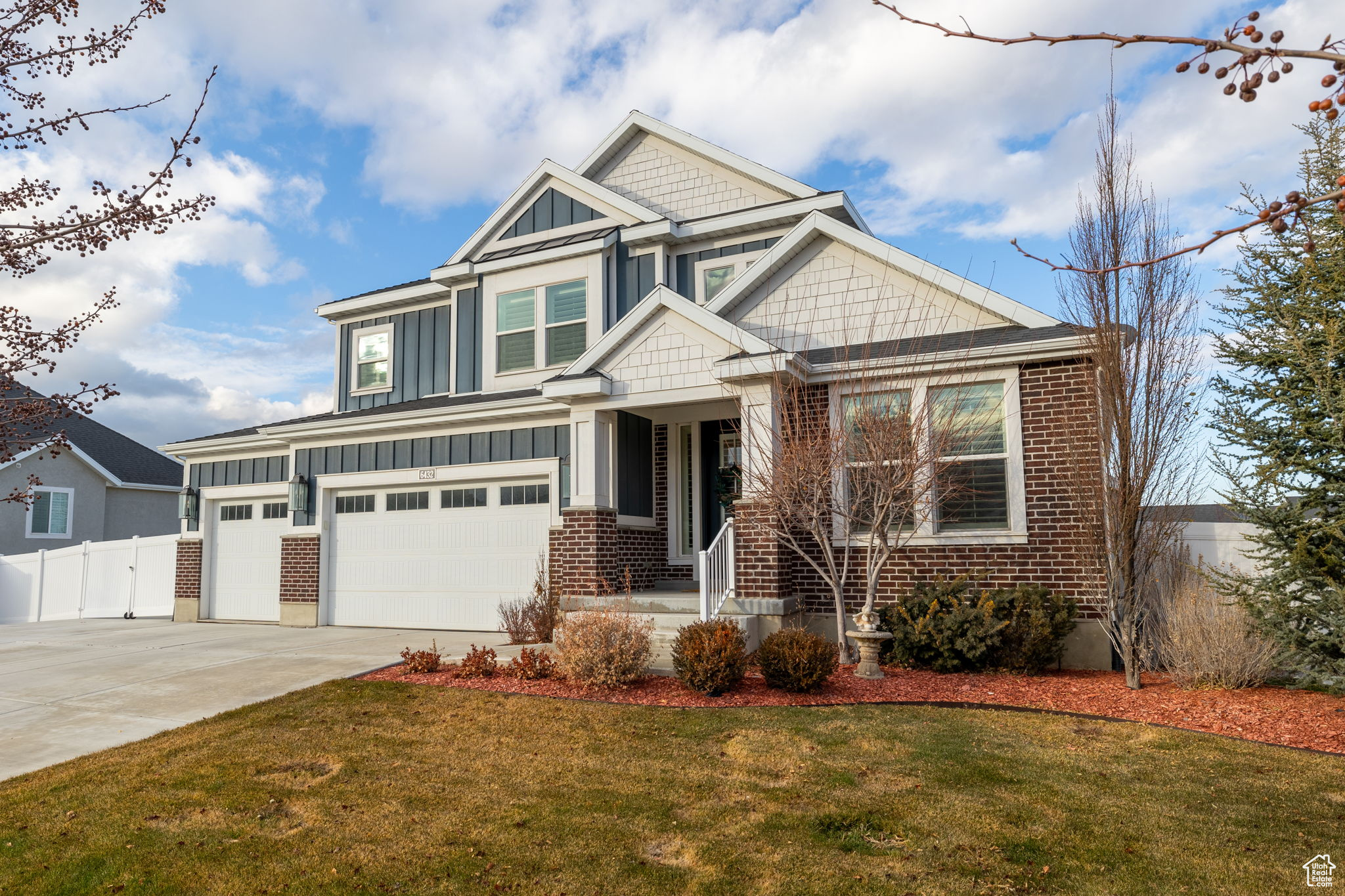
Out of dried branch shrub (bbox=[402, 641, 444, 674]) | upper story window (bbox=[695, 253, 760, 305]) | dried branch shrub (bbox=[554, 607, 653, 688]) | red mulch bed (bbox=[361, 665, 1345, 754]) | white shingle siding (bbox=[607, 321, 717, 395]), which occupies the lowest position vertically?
red mulch bed (bbox=[361, 665, 1345, 754])

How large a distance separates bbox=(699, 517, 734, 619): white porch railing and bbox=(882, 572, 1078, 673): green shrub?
2.01 m

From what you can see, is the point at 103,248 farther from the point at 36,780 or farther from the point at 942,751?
the point at 942,751

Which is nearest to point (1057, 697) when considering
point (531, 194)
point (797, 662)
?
point (797, 662)

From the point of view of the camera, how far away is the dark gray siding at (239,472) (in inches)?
615

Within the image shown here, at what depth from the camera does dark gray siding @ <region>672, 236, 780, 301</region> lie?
13.8m

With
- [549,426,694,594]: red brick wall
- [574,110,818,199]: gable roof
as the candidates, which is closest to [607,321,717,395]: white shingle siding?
[549,426,694,594]: red brick wall

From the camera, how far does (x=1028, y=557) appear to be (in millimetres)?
9688

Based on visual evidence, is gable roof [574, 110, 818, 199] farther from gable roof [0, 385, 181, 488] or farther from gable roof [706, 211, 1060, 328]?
gable roof [0, 385, 181, 488]

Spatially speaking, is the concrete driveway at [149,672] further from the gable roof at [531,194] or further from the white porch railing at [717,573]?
the gable roof at [531,194]

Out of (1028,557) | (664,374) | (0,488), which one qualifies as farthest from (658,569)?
(0,488)

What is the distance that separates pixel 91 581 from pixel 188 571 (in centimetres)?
448

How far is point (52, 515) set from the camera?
24625 mm

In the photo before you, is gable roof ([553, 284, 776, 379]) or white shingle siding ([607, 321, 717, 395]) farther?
white shingle siding ([607, 321, 717, 395])

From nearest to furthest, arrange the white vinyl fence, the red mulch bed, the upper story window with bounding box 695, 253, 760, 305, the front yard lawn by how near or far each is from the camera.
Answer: the front yard lawn
the red mulch bed
the upper story window with bounding box 695, 253, 760, 305
the white vinyl fence
